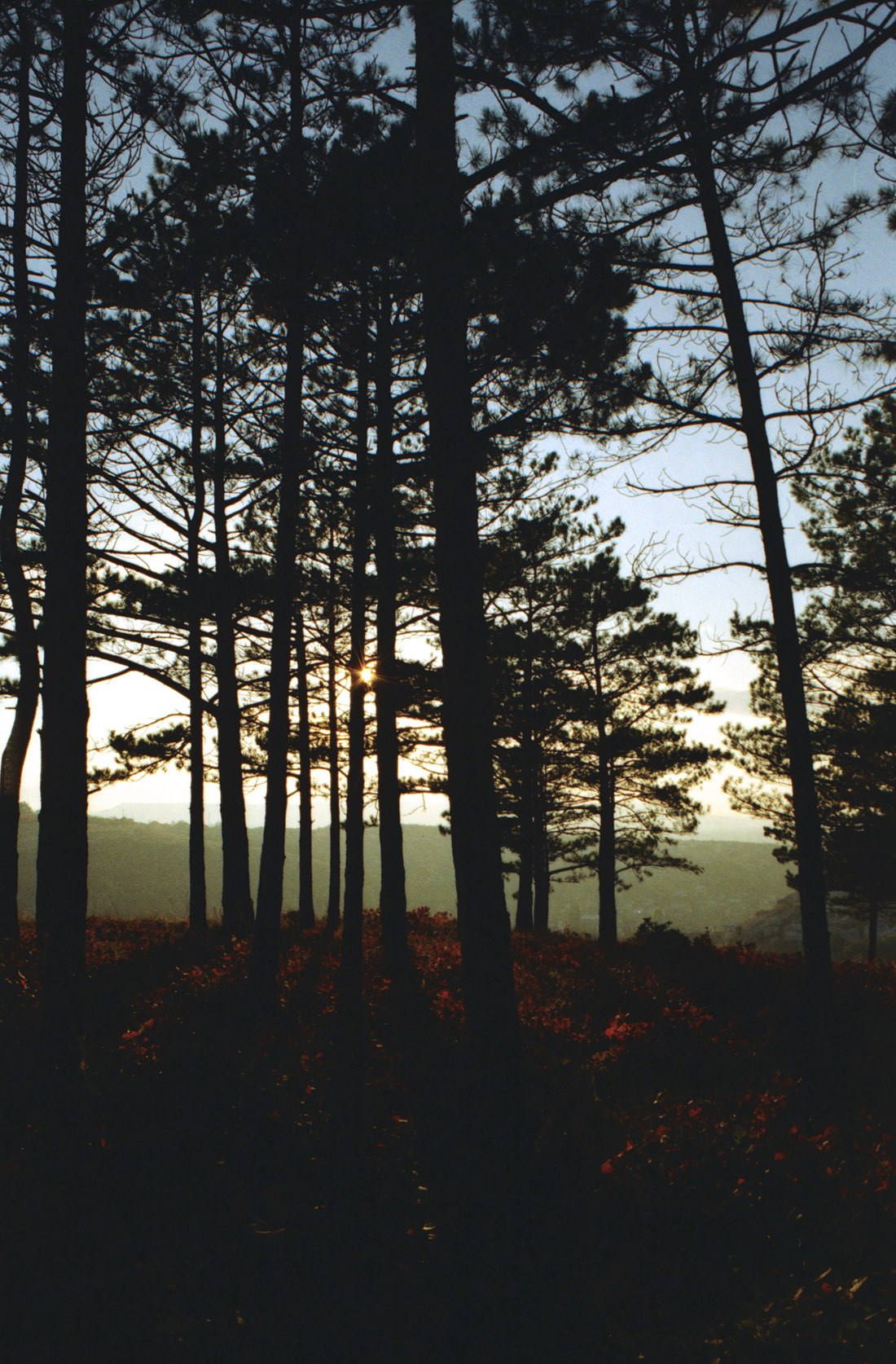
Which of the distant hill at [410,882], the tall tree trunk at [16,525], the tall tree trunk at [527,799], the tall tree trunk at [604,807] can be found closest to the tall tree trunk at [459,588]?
the tall tree trunk at [16,525]

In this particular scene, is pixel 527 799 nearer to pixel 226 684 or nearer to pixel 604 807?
pixel 604 807

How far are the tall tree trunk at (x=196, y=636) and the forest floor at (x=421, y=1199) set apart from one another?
623 cm

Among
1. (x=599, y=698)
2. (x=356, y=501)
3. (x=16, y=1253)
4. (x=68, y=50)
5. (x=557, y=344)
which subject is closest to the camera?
(x=16, y=1253)

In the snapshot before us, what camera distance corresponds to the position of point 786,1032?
328 inches

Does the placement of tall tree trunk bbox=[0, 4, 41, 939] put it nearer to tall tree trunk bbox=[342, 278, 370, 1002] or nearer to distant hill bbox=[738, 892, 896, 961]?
tall tree trunk bbox=[342, 278, 370, 1002]


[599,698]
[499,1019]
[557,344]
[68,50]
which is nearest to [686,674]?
[599,698]

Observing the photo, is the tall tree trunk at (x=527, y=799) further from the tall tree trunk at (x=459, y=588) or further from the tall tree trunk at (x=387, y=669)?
the tall tree trunk at (x=459, y=588)

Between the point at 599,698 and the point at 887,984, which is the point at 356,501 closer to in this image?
the point at 599,698

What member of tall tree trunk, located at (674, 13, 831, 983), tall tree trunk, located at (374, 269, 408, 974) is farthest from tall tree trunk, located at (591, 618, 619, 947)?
tall tree trunk, located at (674, 13, 831, 983)

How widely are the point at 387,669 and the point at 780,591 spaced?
547 centimetres

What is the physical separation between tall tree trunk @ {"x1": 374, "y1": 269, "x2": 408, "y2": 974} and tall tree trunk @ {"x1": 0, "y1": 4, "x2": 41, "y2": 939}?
4521mm

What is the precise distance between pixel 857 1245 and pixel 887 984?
8.38 m

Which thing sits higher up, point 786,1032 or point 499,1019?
point 499,1019

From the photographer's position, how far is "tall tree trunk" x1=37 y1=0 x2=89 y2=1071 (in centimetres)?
532
